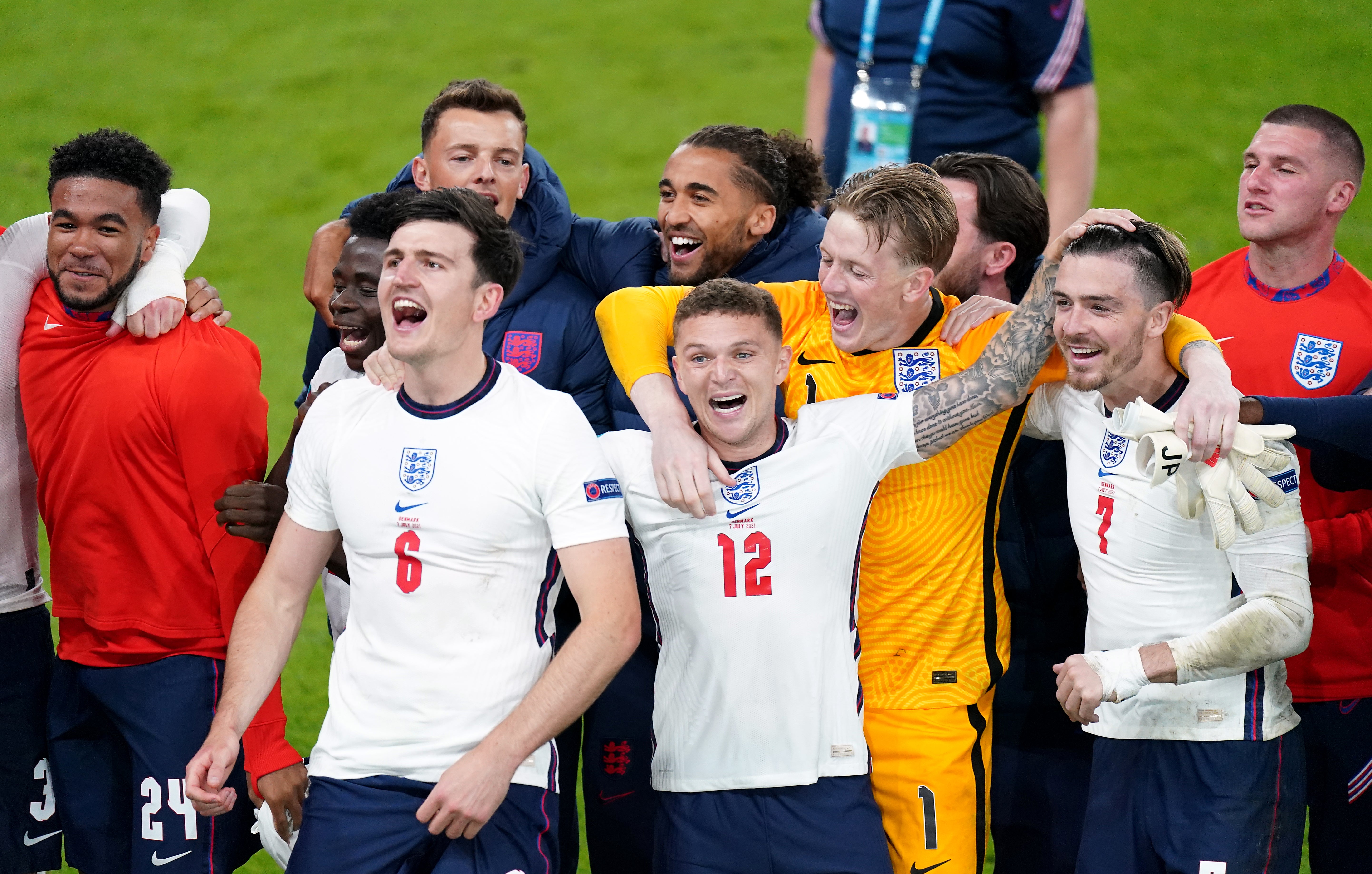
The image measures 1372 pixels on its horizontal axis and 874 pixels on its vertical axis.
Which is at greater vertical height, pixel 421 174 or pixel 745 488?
pixel 421 174

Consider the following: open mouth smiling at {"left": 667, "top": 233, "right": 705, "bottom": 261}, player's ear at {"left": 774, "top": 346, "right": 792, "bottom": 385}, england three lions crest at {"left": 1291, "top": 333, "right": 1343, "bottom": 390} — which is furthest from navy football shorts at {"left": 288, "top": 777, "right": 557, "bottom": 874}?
england three lions crest at {"left": 1291, "top": 333, "right": 1343, "bottom": 390}

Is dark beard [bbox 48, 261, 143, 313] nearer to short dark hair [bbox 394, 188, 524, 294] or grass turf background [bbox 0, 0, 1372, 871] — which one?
short dark hair [bbox 394, 188, 524, 294]

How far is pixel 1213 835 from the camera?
3.71 m

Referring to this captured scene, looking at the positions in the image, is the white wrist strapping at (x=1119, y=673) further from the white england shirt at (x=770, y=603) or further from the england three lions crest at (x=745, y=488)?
the england three lions crest at (x=745, y=488)

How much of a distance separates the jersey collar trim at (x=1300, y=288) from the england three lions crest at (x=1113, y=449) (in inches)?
37.9

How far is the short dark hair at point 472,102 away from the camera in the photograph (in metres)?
5.02

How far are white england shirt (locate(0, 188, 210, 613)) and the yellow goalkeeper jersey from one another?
4.95ft

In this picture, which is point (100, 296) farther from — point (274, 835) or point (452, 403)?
point (274, 835)

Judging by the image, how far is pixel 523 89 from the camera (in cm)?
1659

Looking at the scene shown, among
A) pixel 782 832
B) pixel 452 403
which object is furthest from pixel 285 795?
pixel 782 832

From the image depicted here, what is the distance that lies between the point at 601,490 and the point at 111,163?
6.57 feet

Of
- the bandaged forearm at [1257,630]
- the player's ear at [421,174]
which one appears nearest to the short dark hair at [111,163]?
the player's ear at [421,174]

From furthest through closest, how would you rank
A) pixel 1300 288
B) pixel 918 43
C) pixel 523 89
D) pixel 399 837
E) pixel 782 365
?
pixel 523 89
pixel 918 43
pixel 1300 288
pixel 782 365
pixel 399 837

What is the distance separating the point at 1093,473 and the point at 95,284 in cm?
302
